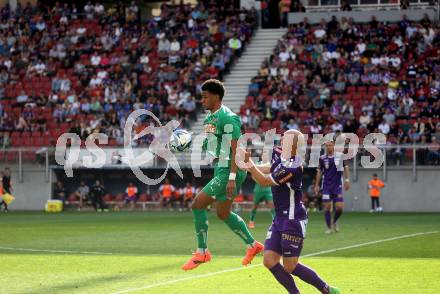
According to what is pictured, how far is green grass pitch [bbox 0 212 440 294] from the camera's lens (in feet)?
46.8

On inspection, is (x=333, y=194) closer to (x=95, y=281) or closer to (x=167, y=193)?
(x=95, y=281)

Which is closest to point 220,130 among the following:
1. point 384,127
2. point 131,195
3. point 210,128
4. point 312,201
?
point 210,128

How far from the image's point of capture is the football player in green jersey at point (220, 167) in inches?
570

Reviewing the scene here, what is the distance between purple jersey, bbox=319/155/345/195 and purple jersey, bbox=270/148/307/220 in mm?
13085

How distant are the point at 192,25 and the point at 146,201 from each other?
418 inches

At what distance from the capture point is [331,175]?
24.8 m

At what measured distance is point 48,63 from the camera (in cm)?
4766

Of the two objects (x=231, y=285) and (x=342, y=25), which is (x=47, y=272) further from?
(x=342, y=25)

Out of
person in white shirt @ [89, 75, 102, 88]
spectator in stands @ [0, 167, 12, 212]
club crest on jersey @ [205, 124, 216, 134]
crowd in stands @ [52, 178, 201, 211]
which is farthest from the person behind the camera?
person in white shirt @ [89, 75, 102, 88]

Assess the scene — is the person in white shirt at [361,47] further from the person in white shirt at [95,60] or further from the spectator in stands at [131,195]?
the person in white shirt at [95,60]

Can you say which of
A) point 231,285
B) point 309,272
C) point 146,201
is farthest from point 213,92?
point 146,201

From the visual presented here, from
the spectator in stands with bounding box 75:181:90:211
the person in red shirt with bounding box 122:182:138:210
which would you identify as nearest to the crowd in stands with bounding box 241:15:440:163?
the person in red shirt with bounding box 122:182:138:210

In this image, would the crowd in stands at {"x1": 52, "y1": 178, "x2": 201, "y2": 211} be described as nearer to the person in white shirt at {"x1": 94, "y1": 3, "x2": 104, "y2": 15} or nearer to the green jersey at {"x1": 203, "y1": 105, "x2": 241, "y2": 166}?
the person in white shirt at {"x1": 94, "y1": 3, "x2": 104, "y2": 15}

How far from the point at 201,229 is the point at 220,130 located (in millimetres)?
1639
